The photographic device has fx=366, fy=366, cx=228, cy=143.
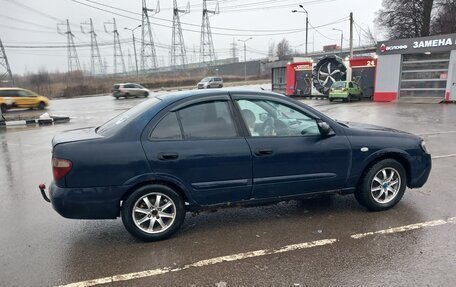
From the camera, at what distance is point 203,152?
13.1 feet

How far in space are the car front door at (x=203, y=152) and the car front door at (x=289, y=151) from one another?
0.17 meters

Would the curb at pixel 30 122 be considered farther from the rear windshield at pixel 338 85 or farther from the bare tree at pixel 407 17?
the bare tree at pixel 407 17

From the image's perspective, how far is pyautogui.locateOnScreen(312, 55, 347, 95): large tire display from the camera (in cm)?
2917

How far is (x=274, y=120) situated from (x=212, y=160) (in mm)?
941

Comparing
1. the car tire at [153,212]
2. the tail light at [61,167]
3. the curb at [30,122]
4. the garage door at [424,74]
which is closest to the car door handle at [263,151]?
the car tire at [153,212]

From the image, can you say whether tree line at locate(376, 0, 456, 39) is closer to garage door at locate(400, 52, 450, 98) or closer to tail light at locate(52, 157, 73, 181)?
garage door at locate(400, 52, 450, 98)

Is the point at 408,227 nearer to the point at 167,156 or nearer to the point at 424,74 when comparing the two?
the point at 167,156

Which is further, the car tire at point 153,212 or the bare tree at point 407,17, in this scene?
the bare tree at point 407,17

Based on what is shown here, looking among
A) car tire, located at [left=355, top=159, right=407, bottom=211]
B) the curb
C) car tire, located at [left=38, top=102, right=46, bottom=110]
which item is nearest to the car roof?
car tire, located at [left=355, top=159, right=407, bottom=211]

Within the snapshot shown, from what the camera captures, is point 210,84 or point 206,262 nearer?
point 206,262

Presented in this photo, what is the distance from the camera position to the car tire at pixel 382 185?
4.62 meters

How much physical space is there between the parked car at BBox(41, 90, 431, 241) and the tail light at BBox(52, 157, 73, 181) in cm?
1

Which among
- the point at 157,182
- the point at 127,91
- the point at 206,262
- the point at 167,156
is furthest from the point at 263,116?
the point at 127,91

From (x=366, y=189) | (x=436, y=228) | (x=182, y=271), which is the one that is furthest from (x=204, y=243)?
(x=436, y=228)
